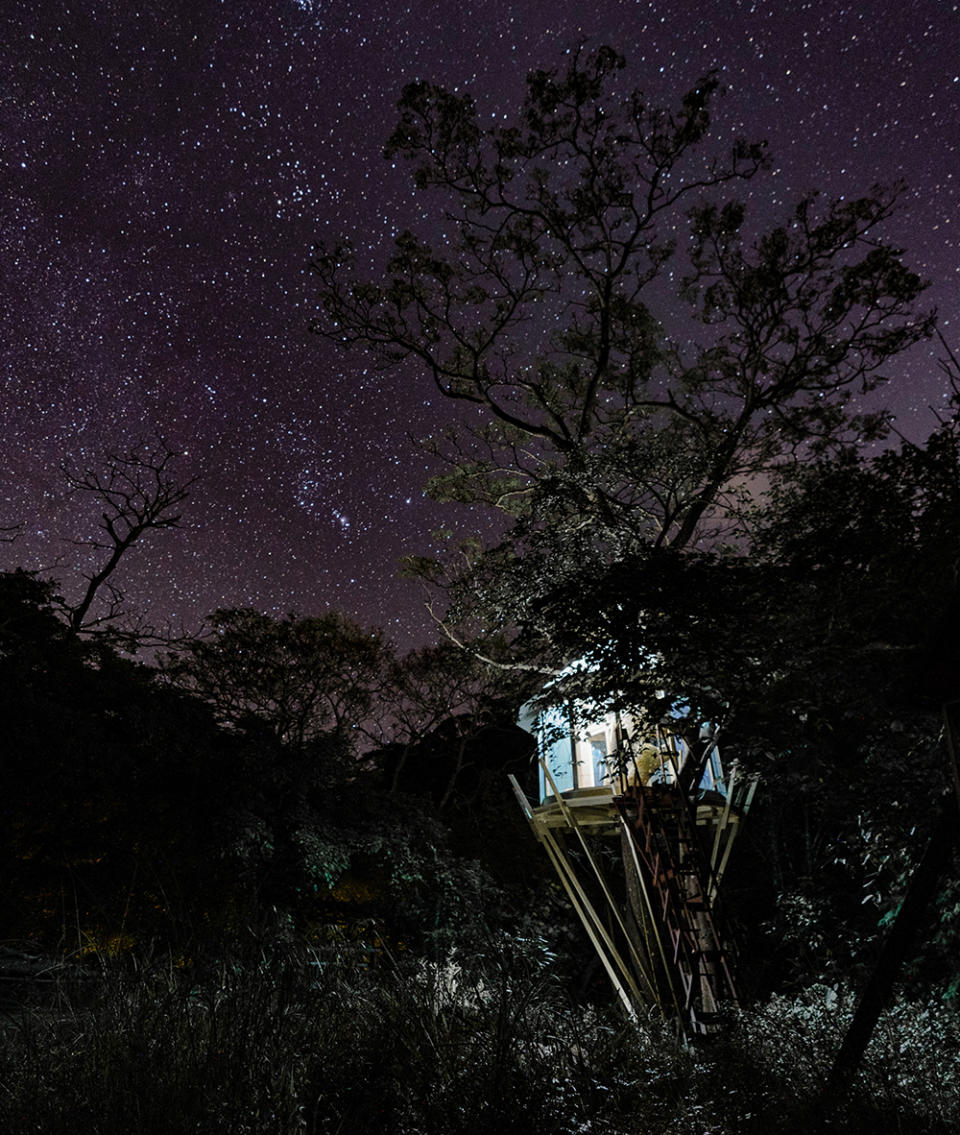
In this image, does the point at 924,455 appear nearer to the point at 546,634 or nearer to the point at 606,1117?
the point at 546,634

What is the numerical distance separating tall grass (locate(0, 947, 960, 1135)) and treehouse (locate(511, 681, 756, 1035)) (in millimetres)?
2276

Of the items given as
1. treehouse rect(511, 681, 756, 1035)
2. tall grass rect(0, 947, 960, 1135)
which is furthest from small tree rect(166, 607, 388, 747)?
tall grass rect(0, 947, 960, 1135)

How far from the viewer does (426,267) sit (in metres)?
11.9

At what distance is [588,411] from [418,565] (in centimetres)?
392

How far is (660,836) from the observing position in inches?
278

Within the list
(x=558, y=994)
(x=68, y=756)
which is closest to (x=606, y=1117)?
(x=558, y=994)

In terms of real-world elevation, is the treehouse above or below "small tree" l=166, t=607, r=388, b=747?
below

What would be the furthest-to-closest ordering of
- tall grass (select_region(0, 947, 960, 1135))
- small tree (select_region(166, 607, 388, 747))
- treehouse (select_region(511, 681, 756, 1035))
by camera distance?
small tree (select_region(166, 607, 388, 747)) → treehouse (select_region(511, 681, 756, 1035)) → tall grass (select_region(0, 947, 960, 1135))

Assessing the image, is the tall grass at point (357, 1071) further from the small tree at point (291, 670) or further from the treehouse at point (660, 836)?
the small tree at point (291, 670)

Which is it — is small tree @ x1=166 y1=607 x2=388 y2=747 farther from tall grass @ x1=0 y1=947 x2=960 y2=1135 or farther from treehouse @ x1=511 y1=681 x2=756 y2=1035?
tall grass @ x1=0 y1=947 x2=960 y2=1135

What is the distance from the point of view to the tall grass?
280 centimetres

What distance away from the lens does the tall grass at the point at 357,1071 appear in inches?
110

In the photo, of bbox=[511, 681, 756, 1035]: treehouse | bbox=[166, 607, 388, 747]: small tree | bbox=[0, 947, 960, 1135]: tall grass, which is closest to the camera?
bbox=[0, 947, 960, 1135]: tall grass

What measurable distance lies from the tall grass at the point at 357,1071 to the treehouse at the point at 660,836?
7.47 feet
